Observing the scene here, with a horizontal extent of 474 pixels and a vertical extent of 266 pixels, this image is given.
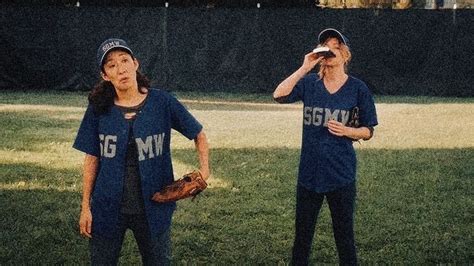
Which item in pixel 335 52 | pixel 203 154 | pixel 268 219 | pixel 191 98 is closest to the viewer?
pixel 203 154

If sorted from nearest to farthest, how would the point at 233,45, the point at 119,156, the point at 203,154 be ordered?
the point at 119,156 < the point at 203,154 < the point at 233,45

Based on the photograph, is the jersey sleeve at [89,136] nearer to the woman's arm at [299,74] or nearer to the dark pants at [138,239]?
the dark pants at [138,239]

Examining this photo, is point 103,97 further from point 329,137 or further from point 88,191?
point 329,137

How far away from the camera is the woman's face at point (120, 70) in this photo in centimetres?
342

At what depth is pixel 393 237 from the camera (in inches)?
227

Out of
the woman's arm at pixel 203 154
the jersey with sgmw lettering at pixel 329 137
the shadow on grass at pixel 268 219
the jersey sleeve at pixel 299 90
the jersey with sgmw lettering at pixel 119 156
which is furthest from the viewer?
the shadow on grass at pixel 268 219

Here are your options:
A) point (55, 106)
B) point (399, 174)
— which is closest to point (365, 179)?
point (399, 174)

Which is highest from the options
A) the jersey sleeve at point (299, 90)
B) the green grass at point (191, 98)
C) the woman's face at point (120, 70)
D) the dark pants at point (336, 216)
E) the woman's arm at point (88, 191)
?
the woman's face at point (120, 70)

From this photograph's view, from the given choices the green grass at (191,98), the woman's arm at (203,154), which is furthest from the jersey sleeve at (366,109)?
the green grass at (191,98)

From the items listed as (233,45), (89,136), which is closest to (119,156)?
(89,136)

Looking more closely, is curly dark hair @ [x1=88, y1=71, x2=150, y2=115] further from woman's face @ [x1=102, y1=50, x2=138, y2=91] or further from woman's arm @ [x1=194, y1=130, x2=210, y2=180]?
woman's arm @ [x1=194, y1=130, x2=210, y2=180]

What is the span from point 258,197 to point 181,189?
12.6 ft

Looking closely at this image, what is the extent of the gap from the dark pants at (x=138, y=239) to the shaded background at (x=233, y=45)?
1735 centimetres

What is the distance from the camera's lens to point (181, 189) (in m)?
3.43
